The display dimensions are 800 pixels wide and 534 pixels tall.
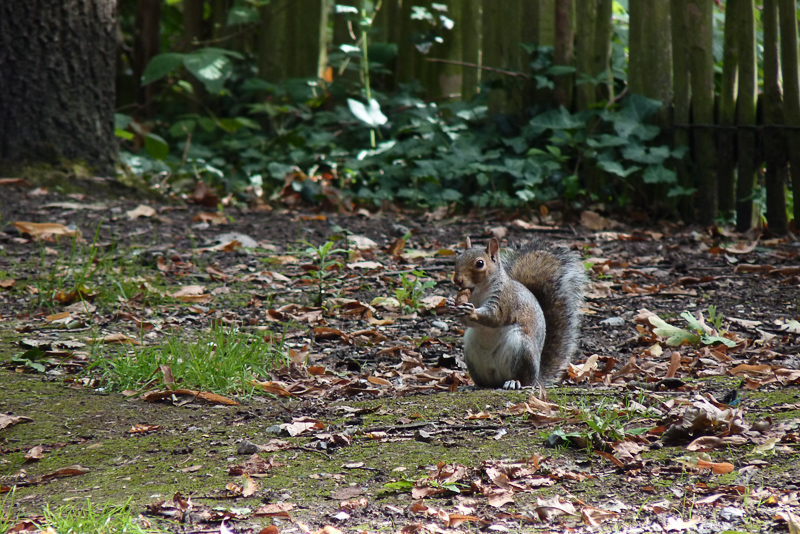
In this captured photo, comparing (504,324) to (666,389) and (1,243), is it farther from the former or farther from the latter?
(1,243)

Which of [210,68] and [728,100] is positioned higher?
[210,68]

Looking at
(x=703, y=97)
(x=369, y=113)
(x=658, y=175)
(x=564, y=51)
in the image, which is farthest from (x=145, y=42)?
(x=703, y=97)

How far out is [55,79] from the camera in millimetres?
5609

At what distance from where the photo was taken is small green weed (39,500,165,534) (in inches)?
70.2

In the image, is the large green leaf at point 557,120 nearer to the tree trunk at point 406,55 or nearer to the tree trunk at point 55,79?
the tree trunk at point 406,55

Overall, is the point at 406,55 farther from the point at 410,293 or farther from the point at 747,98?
the point at 410,293

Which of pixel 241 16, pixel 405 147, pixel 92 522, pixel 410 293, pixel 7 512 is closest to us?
pixel 92 522

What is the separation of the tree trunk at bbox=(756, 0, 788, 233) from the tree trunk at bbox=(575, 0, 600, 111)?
1.19 m

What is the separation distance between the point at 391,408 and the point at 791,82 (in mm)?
3737

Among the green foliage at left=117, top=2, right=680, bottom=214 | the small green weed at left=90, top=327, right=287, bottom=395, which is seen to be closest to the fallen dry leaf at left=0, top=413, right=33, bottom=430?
the small green weed at left=90, top=327, right=287, bottom=395

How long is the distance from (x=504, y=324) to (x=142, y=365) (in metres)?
1.29

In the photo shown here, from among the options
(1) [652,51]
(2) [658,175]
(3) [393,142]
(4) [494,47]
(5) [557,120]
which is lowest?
(2) [658,175]

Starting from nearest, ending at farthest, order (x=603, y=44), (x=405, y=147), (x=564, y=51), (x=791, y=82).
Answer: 1. (x=791, y=82)
2. (x=603, y=44)
3. (x=564, y=51)
4. (x=405, y=147)

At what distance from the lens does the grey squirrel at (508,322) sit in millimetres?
2982
